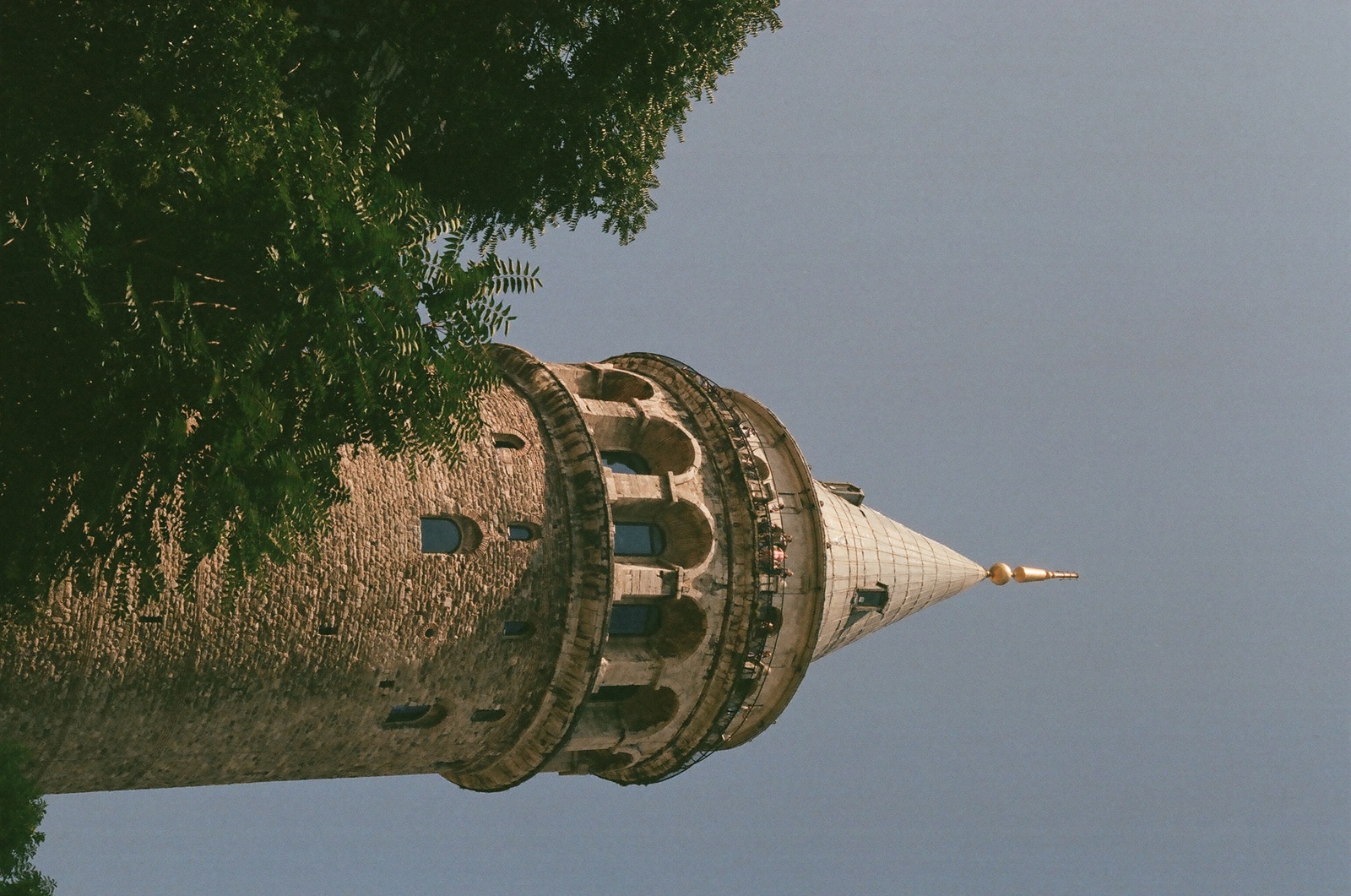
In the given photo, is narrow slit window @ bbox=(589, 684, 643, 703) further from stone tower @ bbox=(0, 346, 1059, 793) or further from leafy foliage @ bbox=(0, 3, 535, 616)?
leafy foliage @ bbox=(0, 3, 535, 616)

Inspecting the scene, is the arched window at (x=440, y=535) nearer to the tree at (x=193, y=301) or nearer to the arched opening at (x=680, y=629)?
the tree at (x=193, y=301)

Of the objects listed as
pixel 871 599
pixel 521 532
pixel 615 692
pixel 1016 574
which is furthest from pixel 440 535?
pixel 1016 574

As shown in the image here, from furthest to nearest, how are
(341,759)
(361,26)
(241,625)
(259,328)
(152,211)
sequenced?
1. (361,26)
2. (341,759)
3. (241,625)
4. (152,211)
5. (259,328)

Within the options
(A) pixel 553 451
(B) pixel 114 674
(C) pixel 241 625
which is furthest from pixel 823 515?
(B) pixel 114 674

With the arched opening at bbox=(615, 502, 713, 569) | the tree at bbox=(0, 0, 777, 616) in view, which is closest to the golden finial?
the arched opening at bbox=(615, 502, 713, 569)

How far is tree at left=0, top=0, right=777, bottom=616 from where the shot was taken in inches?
541

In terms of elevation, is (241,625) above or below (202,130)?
below

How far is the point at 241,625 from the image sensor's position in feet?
57.3

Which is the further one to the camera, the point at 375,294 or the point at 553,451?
the point at 553,451

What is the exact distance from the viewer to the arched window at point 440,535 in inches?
750

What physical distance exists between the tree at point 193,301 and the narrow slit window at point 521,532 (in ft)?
9.63

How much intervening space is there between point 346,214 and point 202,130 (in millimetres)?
2019

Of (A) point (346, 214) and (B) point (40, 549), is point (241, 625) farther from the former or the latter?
(A) point (346, 214)

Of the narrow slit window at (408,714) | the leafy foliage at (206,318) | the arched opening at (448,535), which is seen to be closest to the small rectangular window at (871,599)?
the arched opening at (448,535)
